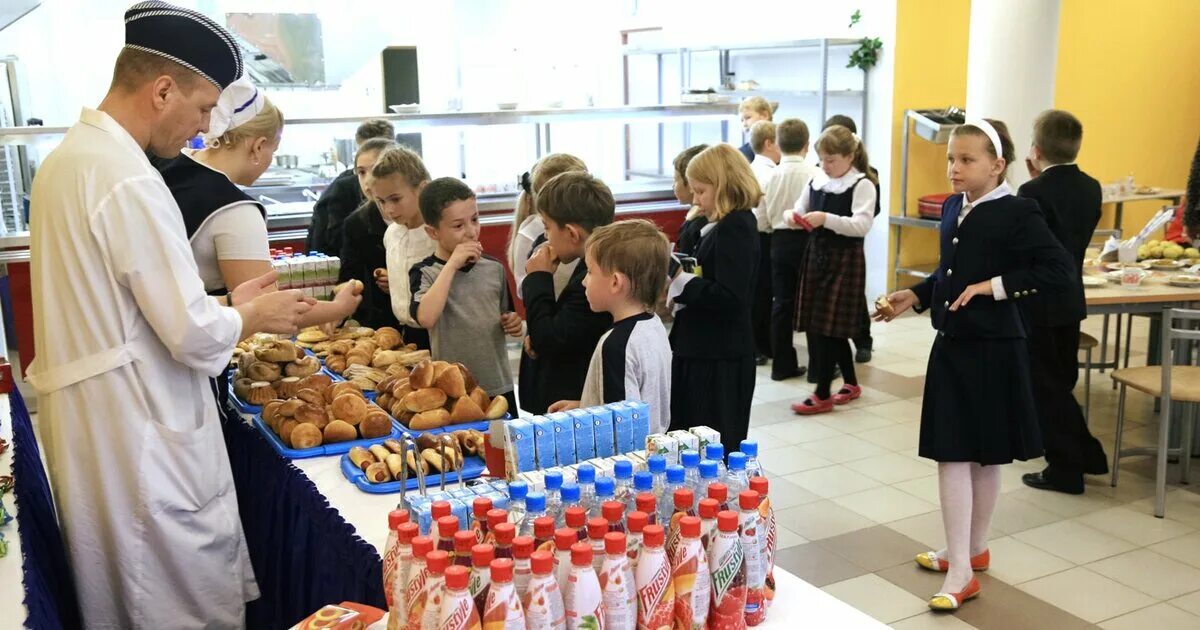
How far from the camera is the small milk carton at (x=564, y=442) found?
6.54ft

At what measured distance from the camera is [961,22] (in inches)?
343

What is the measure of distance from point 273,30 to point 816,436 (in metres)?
6.96

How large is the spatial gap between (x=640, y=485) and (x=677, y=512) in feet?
0.24

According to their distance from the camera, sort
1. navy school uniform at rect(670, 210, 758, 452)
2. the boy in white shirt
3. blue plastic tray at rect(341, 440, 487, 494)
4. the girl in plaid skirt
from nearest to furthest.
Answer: blue plastic tray at rect(341, 440, 487, 494) < navy school uniform at rect(670, 210, 758, 452) < the girl in plaid skirt < the boy in white shirt

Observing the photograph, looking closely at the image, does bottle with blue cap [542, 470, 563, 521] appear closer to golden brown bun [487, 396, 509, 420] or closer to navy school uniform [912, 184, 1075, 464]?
golden brown bun [487, 396, 509, 420]

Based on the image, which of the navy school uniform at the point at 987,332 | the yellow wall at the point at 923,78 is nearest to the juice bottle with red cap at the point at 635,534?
the navy school uniform at the point at 987,332

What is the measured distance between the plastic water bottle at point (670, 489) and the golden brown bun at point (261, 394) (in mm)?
1711

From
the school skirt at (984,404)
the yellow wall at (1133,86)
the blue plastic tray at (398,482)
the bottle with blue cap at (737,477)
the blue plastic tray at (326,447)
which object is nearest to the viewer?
the bottle with blue cap at (737,477)

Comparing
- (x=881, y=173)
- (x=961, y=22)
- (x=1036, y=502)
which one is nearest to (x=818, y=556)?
(x=1036, y=502)

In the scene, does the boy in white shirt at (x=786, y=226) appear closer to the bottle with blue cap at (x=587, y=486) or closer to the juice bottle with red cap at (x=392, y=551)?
the bottle with blue cap at (x=587, y=486)

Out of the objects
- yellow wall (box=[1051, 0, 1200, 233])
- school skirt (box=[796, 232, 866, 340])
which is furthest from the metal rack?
yellow wall (box=[1051, 0, 1200, 233])

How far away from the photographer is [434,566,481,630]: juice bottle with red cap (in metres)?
1.45

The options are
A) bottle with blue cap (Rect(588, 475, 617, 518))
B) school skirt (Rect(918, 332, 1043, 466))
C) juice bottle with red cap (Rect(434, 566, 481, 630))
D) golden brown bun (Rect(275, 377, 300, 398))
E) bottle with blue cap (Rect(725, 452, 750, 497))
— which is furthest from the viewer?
school skirt (Rect(918, 332, 1043, 466))

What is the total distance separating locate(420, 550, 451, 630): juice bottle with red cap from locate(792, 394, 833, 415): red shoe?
460 cm
